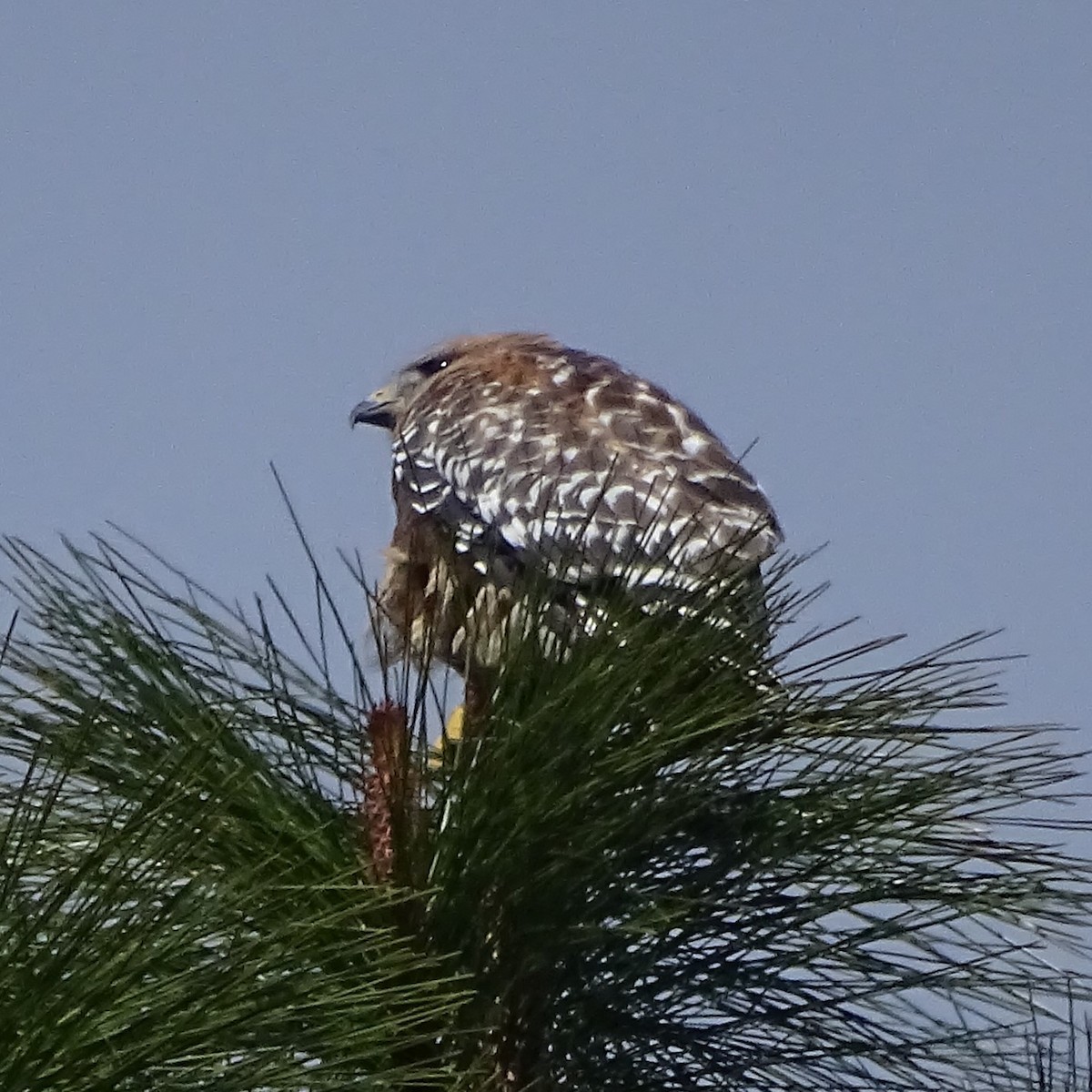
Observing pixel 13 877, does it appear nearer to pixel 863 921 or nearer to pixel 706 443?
pixel 863 921

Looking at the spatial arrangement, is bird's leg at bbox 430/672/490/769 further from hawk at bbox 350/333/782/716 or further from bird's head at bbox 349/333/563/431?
bird's head at bbox 349/333/563/431

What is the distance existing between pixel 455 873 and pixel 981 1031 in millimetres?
717

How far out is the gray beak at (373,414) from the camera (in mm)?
6914

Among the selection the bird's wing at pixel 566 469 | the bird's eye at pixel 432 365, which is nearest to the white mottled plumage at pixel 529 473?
the bird's wing at pixel 566 469

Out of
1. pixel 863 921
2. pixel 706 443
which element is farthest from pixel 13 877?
pixel 706 443

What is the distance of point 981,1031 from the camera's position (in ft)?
8.95

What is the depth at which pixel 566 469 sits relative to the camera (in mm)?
5562

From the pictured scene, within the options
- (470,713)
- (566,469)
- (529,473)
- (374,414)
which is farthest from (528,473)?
(470,713)

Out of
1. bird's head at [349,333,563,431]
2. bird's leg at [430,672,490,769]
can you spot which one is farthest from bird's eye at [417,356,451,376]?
bird's leg at [430,672,490,769]

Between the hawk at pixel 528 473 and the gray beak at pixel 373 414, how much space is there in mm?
11

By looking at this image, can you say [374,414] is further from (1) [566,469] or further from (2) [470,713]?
(2) [470,713]

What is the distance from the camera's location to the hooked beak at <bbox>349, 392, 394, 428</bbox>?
272 inches

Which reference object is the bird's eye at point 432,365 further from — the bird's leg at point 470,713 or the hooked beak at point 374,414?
the bird's leg at point 470,713

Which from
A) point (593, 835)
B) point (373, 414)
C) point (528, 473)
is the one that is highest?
point (373, 414)
